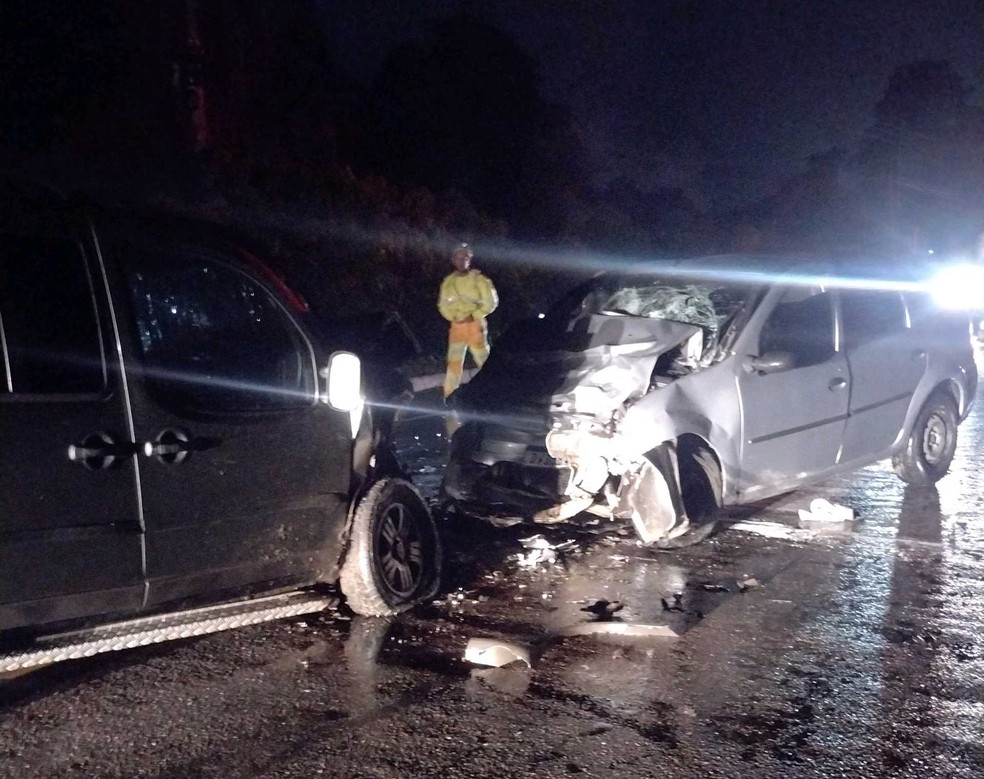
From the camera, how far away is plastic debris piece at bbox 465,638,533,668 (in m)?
4.48

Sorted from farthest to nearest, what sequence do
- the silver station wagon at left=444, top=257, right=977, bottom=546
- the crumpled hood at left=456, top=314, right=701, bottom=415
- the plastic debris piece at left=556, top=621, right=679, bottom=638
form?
the crumpled hood at left=456, top=314, right=701, bottom=415
the silver station wagon at left=444, top=257, right=977, bottom=546
the plastic debris piece at left=556, top=621, right=679, bottom=638

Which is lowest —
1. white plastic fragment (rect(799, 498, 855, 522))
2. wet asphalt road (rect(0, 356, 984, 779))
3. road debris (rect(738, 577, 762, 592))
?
wet asphalt road (rect(0, 356, 984, 779))

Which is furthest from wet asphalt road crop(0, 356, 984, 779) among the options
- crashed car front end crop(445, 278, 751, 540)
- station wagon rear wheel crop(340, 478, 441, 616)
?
crashed car front end crop(445, 278, 751, 540)

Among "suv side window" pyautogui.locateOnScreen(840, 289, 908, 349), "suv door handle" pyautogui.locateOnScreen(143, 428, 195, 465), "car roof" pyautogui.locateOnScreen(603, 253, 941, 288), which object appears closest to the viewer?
"suv door handle" pyautogui.locateOnScreen(143, 428, 195, 465)

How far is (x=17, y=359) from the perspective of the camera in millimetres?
3559

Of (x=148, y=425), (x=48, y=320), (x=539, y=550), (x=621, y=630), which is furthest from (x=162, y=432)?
(x=539, y=550)

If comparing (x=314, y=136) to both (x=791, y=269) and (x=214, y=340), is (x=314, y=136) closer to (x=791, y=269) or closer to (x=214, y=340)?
(x=791, y=269)

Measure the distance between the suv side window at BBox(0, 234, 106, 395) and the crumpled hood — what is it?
3.04 m

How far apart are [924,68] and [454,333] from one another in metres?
47.9

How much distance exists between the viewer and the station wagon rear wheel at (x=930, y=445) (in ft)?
25.7

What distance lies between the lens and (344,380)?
173 inches

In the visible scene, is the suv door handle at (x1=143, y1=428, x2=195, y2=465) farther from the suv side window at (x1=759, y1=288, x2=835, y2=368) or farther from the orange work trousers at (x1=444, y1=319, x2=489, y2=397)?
the orange work trousers at (x1=444, y1=319, x2=489, y2=397)

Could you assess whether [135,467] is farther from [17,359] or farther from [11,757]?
[11,757]

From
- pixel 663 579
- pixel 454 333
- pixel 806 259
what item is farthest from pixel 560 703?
pixel 454 333
